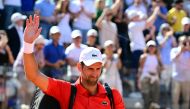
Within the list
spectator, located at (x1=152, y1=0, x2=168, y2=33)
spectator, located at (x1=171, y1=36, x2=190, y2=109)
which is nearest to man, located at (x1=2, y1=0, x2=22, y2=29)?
spectator, located at (x1=171, y1=36, x2=190, y2=109)

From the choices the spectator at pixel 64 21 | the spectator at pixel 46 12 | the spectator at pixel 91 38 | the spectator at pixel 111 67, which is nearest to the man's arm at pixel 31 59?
the spectator at pixel 111 67

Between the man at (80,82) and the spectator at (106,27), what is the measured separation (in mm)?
8393

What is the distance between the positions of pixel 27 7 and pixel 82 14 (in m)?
1.29

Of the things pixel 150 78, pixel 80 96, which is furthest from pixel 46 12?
pixel 80 96

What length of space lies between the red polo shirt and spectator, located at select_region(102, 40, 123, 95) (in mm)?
6914

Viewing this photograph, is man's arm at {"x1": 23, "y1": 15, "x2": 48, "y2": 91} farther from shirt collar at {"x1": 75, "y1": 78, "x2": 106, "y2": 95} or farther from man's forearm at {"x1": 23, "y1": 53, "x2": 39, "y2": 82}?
shirt collar at {"x1": 75, "y1": 78, "x2": 106, "y2": 95}

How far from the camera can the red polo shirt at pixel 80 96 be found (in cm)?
570

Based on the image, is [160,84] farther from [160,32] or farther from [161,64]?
[160,32]

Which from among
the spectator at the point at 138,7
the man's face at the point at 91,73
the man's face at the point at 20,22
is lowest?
the man's face at the point at 91,73

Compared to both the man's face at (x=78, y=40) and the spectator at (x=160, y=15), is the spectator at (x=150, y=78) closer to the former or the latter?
the man's face at (x=78, y=40)

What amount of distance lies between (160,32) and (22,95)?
4481 millimetres

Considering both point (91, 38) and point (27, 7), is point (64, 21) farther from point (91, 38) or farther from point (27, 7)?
point (91, 38)

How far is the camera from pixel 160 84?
13.7 metres

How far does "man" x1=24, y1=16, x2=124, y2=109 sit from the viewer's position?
5.57m
